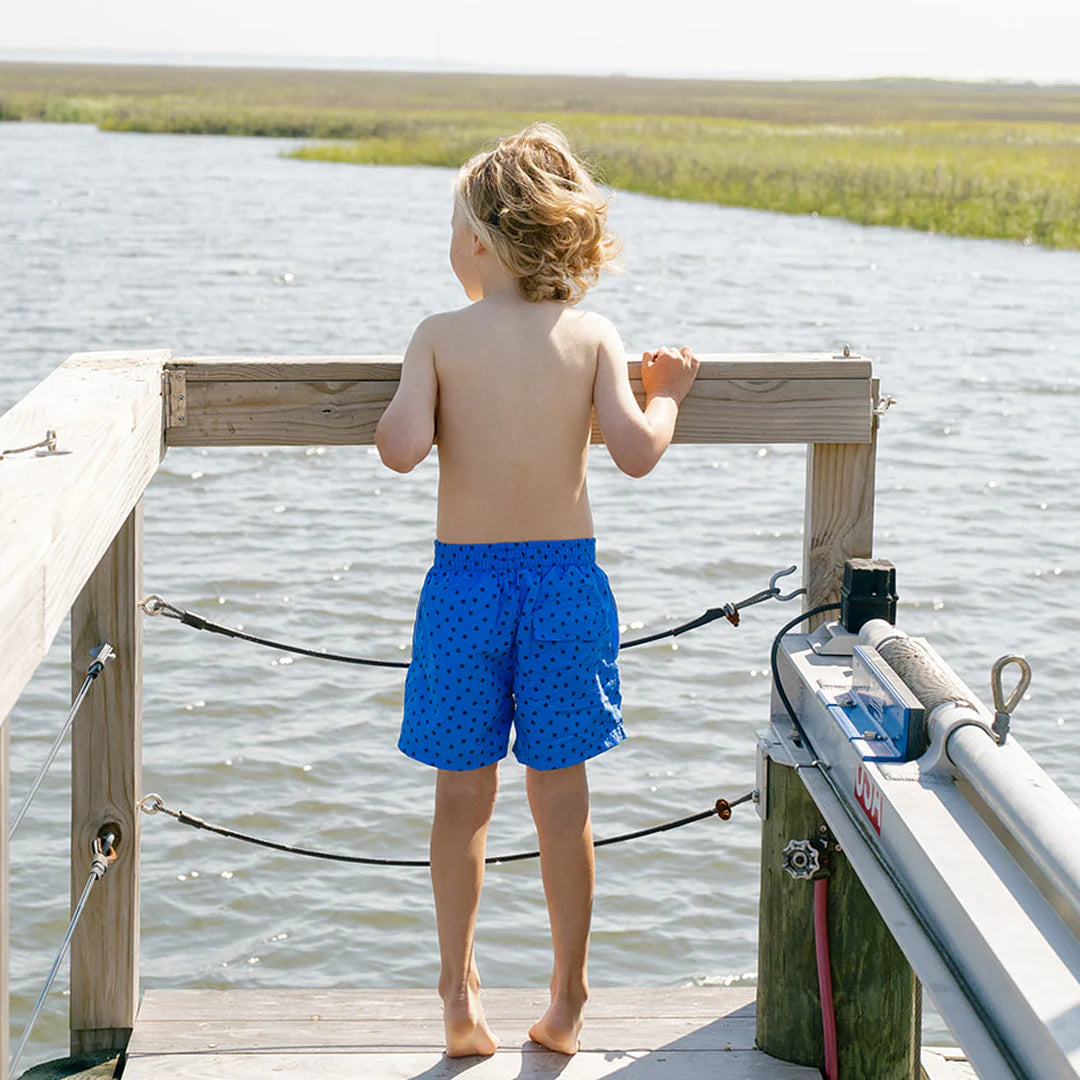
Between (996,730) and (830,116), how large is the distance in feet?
253

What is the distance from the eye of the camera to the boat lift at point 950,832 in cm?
158

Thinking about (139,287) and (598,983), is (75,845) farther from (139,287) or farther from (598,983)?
(139,287)

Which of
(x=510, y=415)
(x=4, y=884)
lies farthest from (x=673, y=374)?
(x=4, y=884)

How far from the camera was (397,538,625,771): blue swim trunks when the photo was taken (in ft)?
8.13

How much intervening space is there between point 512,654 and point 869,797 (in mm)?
656

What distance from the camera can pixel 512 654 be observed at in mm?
2510

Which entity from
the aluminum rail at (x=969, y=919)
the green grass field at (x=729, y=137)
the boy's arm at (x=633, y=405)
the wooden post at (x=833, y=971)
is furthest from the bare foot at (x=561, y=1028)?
the green grass field at (x=729, y=137)

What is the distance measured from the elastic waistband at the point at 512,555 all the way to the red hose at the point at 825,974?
616mm

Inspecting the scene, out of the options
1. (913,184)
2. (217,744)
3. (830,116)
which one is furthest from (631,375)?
(830,116)

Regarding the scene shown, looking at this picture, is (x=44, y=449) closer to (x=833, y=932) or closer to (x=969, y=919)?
(x=969, y=919)

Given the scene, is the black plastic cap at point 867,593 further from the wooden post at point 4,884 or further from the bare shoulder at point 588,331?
the wooden post at point 4,884

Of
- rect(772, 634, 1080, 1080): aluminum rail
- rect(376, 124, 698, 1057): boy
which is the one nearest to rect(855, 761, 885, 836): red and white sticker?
rect(772, 634, 1080, 1080): aluminum rail

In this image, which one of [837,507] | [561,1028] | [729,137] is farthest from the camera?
[729,137]

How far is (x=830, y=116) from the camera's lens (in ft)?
247
